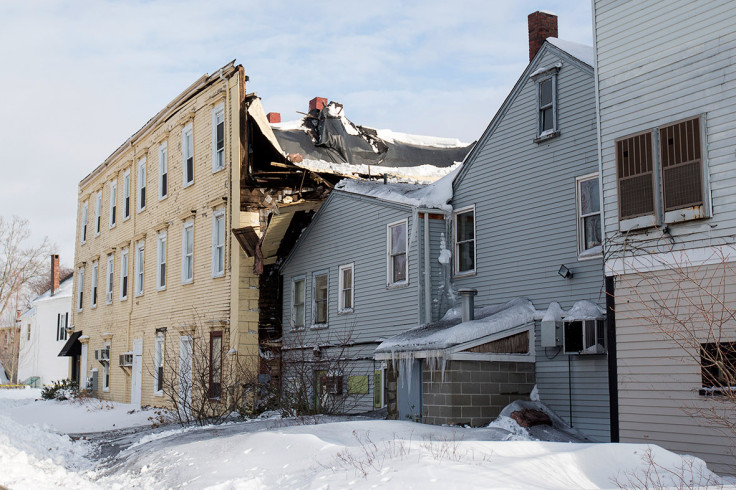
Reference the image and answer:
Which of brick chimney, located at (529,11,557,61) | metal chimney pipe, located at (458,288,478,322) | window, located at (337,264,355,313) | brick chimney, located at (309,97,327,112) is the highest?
brick chimney, located at (309,97,327,112)

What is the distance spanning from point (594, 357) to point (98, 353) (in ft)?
85.1

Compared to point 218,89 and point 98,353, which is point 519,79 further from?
point 98,353

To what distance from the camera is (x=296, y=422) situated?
16297 mm

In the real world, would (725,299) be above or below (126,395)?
above

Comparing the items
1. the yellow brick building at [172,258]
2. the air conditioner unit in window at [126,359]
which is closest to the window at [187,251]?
the yellow brick building at [172,258]

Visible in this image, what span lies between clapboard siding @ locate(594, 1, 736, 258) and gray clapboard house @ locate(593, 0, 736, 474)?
0.02m

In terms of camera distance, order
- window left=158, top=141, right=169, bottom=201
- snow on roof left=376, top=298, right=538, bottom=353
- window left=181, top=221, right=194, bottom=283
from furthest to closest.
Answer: window left=158, top=141, right=169, bottom=201 → window left=181, top=221, right=194, bottom=283 → snow on roof left=376, top=298, right=538, bottom=353

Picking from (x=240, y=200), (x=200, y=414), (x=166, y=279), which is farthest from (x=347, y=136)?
(x=200, y=414)

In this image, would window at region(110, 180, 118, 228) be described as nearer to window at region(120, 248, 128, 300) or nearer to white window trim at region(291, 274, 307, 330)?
window at region(120, 248, 128, 300)

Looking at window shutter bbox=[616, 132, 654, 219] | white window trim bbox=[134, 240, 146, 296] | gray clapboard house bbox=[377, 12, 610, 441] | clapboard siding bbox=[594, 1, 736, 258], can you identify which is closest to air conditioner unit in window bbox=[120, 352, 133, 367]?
white window trim bbox=[134, 240, 146, 296]

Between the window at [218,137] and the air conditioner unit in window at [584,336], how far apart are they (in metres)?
13.8

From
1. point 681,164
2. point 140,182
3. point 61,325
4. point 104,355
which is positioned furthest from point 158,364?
point 61,325

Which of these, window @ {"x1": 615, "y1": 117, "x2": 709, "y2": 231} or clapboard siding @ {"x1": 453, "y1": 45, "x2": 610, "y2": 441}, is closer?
window @ {"x1": 615, "y1": 117, "x2": 709, "y2": 231}

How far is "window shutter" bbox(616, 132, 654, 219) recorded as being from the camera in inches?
489
